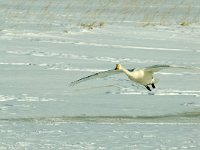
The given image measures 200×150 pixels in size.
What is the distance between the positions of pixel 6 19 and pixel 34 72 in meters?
7.54

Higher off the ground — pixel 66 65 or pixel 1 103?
pixel 66 65

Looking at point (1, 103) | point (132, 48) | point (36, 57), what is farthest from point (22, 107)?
point (132, 48)

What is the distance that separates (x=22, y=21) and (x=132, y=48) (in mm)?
4636

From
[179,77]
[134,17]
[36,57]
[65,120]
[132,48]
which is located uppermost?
[134,17]

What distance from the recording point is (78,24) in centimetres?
1888

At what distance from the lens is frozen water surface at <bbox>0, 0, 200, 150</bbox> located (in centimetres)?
751

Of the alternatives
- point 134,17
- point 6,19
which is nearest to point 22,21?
point 6,19

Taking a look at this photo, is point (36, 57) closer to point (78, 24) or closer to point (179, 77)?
point (179, 77)

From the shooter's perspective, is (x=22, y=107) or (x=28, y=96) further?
(x=28, y=96)

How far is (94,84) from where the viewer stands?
11.0 meters

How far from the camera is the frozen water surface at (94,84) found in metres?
7.51

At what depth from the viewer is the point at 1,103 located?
30.5 ft

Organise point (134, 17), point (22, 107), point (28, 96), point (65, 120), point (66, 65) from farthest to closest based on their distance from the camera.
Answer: point (134, 17)
point (66, 65)
point (28, 96)
point (22, 107)
point (65, 120)

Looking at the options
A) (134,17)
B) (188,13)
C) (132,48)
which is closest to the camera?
(132,48)
